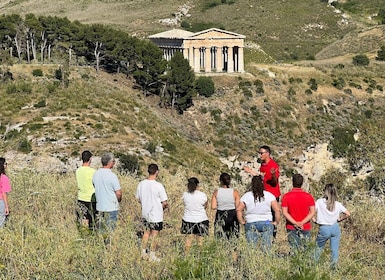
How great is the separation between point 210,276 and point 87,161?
460 cm

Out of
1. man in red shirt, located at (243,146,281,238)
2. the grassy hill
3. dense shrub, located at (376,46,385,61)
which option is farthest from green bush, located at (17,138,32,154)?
dense shrub, located at (376,46,385,61)

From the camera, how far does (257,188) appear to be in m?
9.88

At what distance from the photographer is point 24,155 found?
35188 mm

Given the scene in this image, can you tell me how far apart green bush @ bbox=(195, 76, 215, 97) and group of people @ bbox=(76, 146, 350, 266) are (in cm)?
4557

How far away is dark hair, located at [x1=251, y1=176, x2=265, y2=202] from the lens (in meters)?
9.84

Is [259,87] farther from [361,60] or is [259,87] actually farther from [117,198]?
[117,198]

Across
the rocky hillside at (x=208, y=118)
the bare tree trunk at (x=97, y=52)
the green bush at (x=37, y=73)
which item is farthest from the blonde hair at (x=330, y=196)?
the bare tree trunk at (x=97, y=52)

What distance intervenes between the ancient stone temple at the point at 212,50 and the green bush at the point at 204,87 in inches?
202

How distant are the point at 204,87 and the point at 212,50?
7.84m

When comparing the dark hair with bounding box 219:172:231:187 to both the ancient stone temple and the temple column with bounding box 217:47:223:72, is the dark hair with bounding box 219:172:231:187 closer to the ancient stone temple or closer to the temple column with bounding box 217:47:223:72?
the ancient stone temple

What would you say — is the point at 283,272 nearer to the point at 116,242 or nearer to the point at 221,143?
the point at 116,242

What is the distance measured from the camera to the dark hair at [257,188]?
9.84 metres

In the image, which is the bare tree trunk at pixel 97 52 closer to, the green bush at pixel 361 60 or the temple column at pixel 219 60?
the temple column at pixel 219 60

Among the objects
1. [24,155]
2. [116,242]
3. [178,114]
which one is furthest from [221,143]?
[116,242]
